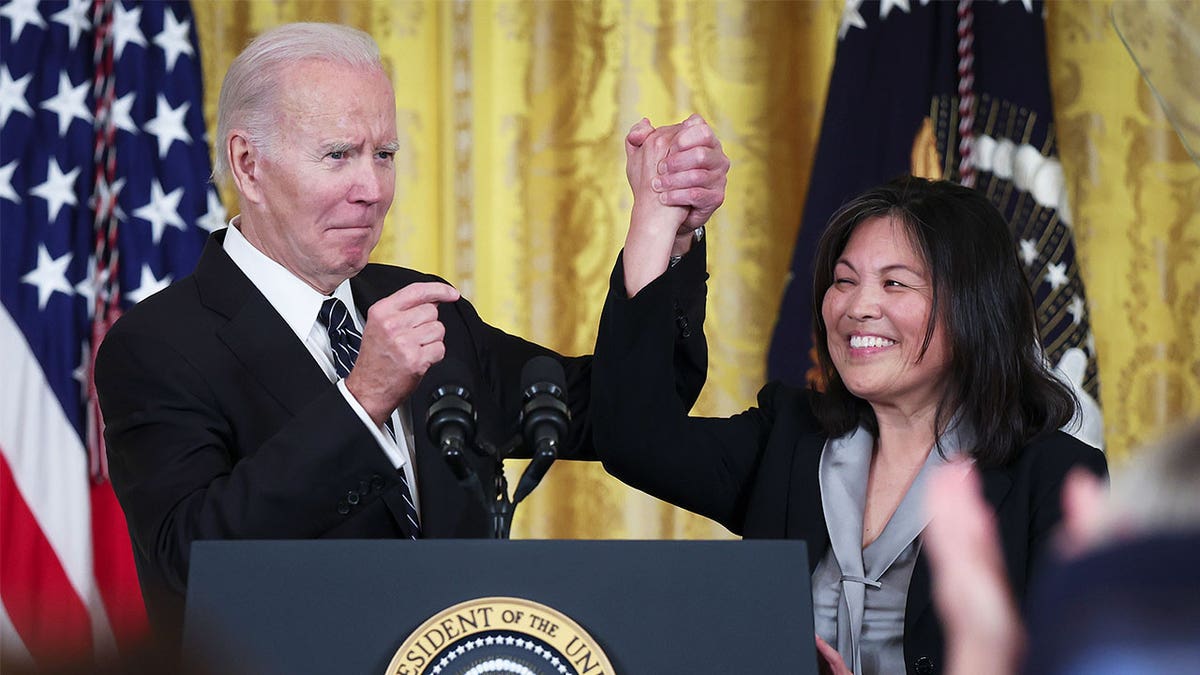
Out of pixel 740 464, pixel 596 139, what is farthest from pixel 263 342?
pixel 596 139

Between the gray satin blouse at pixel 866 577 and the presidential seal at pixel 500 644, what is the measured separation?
2.97 ft

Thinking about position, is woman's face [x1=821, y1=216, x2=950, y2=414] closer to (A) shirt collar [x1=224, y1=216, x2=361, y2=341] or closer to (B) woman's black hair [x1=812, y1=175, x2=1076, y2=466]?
(B) woman's black hair [x1=812, y1=175, x2=1076, y2=466]

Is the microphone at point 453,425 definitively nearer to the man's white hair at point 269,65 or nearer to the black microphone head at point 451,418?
the black microphone head at point 451,418

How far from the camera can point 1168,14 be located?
1.10 meters

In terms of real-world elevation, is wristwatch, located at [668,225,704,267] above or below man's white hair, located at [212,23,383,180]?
below

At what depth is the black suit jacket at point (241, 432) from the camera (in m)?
1.70

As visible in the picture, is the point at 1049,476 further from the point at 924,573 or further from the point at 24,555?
the point at 24,555

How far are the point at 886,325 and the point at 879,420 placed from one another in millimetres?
180

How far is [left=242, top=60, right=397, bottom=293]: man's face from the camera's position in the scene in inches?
81.6

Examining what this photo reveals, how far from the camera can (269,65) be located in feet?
6.89

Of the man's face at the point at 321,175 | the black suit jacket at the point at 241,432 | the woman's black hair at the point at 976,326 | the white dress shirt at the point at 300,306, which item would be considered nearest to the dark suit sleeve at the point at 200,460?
the black suit jacket at the point at 241,432

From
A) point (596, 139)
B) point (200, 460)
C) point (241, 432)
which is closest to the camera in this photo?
point (200, 460)

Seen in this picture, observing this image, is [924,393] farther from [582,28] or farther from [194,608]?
[582,28]

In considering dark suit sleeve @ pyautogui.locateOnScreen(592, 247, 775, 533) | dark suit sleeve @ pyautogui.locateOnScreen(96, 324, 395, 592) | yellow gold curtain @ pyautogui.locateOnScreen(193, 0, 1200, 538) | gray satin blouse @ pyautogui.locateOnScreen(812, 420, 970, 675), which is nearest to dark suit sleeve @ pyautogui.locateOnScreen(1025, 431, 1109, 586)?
gray satin blouse @ pyautogui.locateOnScreen(812, 420, 970, 675)
